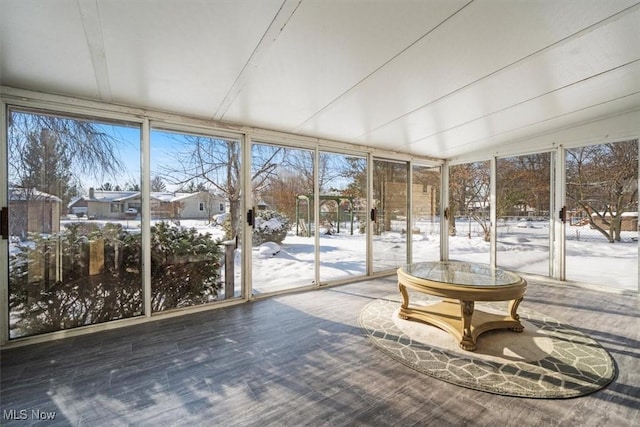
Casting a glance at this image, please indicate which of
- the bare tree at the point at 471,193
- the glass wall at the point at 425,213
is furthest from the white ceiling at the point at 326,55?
the glass wall at the point at 425,213

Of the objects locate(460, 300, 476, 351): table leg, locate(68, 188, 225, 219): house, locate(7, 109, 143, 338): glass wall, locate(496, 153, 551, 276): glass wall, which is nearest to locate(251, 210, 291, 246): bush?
locate(68, 188, 225, 219): house

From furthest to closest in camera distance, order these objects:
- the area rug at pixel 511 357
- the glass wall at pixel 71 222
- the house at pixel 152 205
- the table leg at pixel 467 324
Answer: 1. the house at pixel 152 205
2. the glass wall at pixel 71 222
3. the table leg at pixel 467 324
4. the area rug at pixel 511 357

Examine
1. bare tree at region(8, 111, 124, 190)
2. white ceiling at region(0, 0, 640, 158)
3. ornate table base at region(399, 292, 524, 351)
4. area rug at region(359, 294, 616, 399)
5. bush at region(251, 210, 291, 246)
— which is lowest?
area rug at region(359, 294, 616, 399)

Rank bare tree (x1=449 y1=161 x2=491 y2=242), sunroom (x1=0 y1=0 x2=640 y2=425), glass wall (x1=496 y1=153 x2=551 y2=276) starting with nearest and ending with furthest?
sunroom (x1=0 y1=0 x2=640 y2=425)
glass wall (x1=496 y1=153 x2=551 y2=276)
bare tree (x1=449 y1=161 x2=491 y2=242)

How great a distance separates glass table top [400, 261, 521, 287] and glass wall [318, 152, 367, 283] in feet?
5.00

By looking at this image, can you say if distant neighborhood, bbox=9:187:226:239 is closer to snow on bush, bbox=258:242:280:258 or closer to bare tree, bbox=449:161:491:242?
snow on bush, bbox=258:242:280:258

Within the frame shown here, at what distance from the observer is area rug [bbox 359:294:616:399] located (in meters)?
1.84

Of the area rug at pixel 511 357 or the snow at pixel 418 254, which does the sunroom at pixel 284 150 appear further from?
the area rug at pixel 511 357

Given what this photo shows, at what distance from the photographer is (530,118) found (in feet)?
11.8

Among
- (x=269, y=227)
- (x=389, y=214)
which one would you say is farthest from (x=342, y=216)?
(x=269, y=227)

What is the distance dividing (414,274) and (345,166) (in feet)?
7.52

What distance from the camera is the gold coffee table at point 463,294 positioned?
7.63 feet

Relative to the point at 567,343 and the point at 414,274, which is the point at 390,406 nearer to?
the point at 414,274

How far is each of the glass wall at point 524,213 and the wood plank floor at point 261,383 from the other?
1.91 meters
